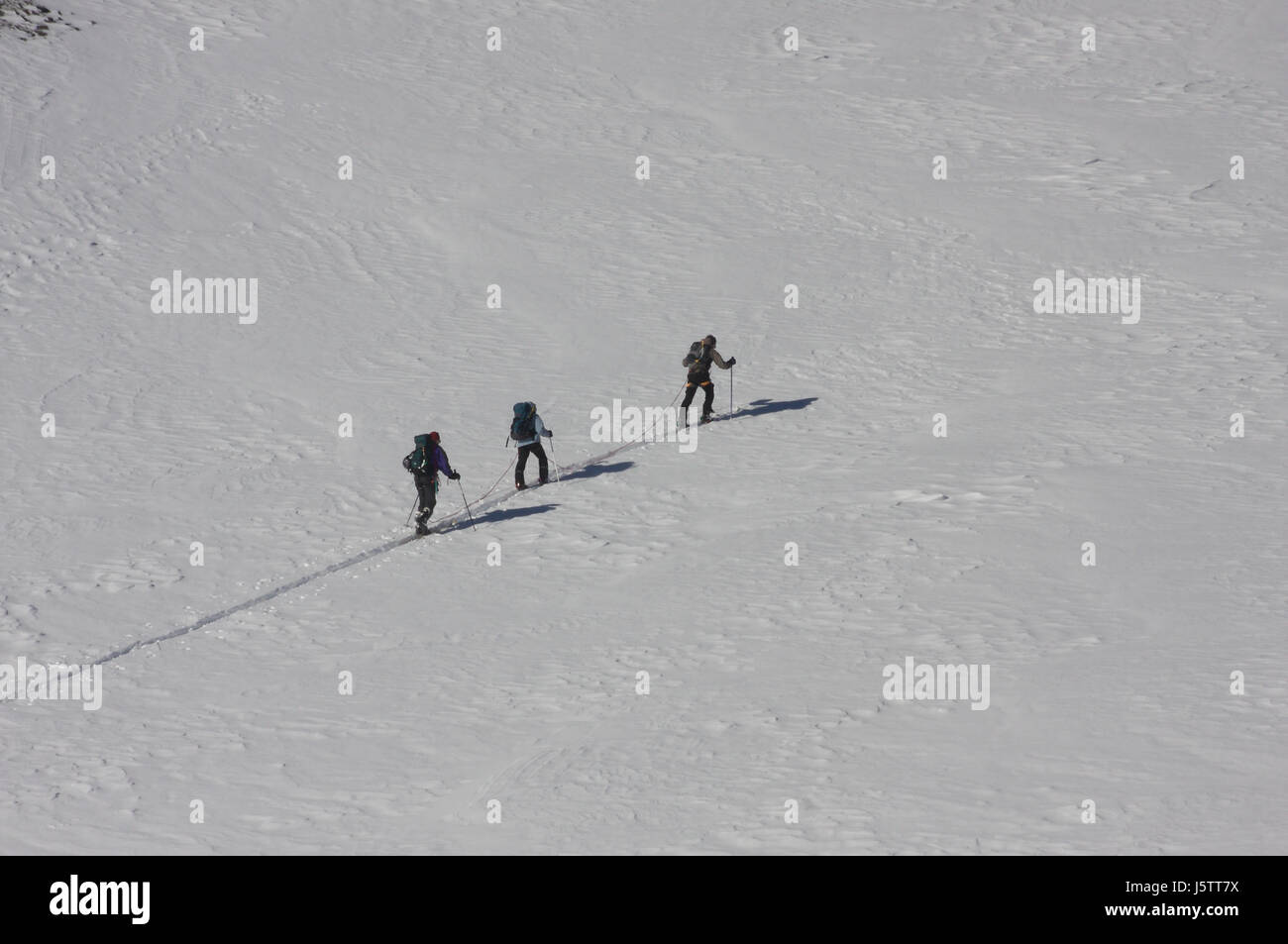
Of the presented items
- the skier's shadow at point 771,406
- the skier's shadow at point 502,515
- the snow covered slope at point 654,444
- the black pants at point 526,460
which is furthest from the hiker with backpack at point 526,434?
the skier's shadow at point 771,406

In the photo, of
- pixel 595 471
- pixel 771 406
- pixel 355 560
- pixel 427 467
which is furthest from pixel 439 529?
pixel 771 406

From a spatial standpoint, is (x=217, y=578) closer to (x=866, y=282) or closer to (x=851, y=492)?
(x=851, y=492)

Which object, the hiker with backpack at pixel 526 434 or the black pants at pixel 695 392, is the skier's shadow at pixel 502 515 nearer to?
the hiker with backpack at pixel 526 434

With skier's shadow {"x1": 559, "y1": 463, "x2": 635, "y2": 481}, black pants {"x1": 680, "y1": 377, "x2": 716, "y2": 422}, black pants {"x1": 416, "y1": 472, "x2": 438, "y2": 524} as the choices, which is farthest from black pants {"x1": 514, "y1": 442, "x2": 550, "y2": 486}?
black pants {"x1": 680, "y1": 377, "x2": 716, "y2": 422}

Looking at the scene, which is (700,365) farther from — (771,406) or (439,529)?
(439,529)

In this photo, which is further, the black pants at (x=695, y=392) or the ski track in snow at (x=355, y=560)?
the black pants at (x=695, y=392)

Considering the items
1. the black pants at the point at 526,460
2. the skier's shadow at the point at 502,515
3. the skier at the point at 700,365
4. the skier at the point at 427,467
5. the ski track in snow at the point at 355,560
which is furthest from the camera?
the skier at the point at 700,365

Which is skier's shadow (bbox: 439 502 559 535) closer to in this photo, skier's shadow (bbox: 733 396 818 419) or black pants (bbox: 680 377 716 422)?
black pants (bbox: 680 377 716 422)
